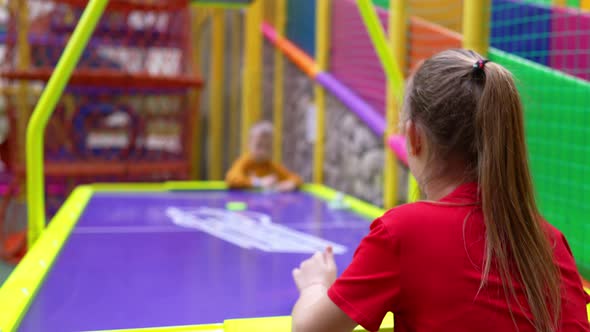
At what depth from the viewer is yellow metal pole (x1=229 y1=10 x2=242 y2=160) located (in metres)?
4.60

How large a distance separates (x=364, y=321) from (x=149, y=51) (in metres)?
3.24

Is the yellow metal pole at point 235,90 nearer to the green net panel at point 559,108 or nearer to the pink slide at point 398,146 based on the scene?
the pink slide at point 398,146

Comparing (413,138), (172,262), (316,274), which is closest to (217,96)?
(172,262)

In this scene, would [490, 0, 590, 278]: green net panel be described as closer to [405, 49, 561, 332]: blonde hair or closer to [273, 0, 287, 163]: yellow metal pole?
[405, 49, 561, 332]: blonde hair

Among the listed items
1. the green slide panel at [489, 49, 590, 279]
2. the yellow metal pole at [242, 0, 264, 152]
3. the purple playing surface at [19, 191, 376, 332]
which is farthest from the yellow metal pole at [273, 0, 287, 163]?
the green slide panel at [489, 49, 590, 279]

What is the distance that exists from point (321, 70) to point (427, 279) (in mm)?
2615

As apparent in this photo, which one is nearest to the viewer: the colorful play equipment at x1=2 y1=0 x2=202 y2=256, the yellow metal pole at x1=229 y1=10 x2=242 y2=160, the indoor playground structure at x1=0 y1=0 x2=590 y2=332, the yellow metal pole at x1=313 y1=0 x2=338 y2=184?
the indoor playground structure at x1=0 y1=0 x2=590 y2=332

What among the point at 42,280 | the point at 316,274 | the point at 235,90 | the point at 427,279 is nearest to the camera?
the point at 427,279

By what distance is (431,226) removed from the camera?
741mm

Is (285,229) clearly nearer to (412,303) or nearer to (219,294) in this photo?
(219,294)

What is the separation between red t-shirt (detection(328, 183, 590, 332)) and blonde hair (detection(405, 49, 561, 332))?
0.02 m

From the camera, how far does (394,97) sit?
2238mm

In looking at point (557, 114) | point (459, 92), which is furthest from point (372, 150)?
point (459, 92)

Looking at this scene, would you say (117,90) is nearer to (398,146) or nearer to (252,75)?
(252,75)
